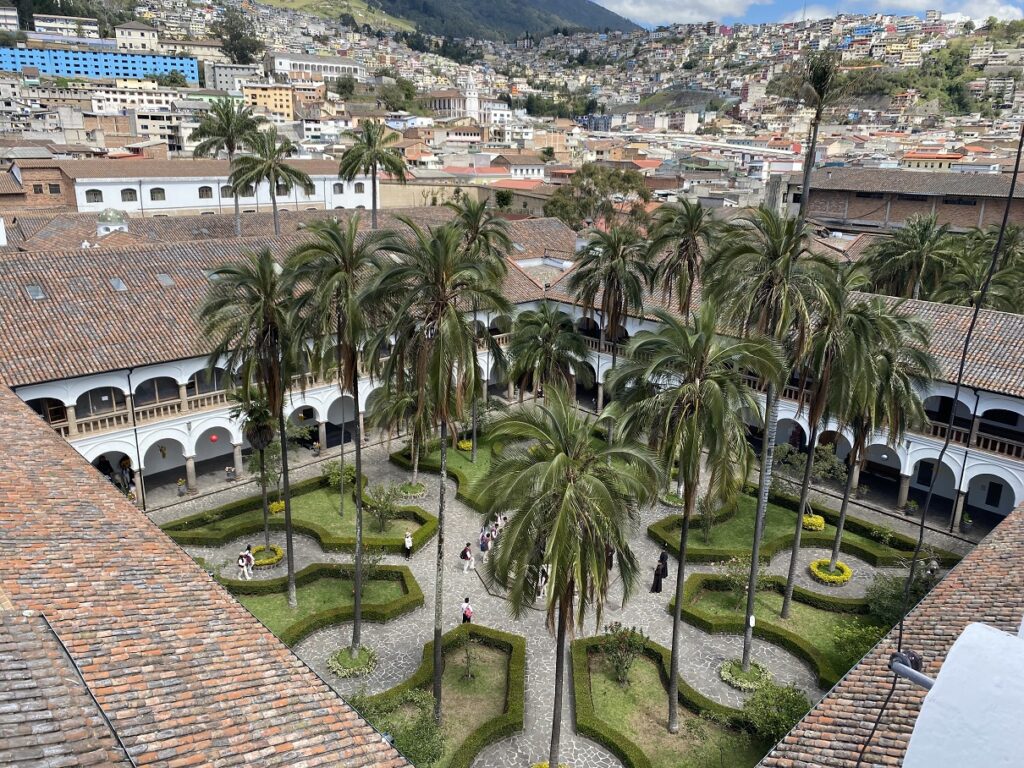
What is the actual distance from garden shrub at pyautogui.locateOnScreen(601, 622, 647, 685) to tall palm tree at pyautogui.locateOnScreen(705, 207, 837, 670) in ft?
8.95

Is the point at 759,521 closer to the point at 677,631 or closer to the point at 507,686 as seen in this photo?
the point at 677,631

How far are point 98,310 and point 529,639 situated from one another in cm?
1723

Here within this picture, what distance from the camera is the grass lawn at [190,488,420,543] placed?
24.3m

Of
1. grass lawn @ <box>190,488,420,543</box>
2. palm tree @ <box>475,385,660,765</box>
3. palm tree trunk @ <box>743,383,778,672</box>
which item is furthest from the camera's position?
grass lawn @ <box>190,488,420,543</box>

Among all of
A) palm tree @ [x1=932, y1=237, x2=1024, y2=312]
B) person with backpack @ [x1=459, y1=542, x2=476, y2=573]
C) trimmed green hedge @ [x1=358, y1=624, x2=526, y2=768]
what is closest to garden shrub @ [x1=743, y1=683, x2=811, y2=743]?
trimmed green hedge @ [x1=358, y1=624, x2=526, y2=768]

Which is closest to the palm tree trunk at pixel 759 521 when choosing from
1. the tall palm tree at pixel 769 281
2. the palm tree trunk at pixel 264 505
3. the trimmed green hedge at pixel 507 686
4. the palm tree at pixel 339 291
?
the tall palm tree at pixel 769 281

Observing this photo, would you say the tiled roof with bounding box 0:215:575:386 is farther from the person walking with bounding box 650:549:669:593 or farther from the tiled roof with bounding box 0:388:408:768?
the person walking with bounding box 650:549:669:593

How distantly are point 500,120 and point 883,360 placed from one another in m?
149

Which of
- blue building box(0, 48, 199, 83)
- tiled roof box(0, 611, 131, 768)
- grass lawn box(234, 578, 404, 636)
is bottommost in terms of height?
grass lawn box(234, 578, 404, 636)

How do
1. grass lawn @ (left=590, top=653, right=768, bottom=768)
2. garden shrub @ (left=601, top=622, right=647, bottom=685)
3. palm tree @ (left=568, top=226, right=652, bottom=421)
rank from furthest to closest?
palm tree @ (left=568, top=226, right=652, bottom=421)
garden shrub @ (left=601, top=622, right=647, bottom=685)
grass lawn @ (left=590, top=653, right=768, bottom=768)

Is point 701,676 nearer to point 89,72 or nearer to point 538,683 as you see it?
point 538,683

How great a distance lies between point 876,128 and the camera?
159m

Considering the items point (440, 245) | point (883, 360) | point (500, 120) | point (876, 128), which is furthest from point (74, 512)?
point (876, 128)

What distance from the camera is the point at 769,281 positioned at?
16.2 meters
